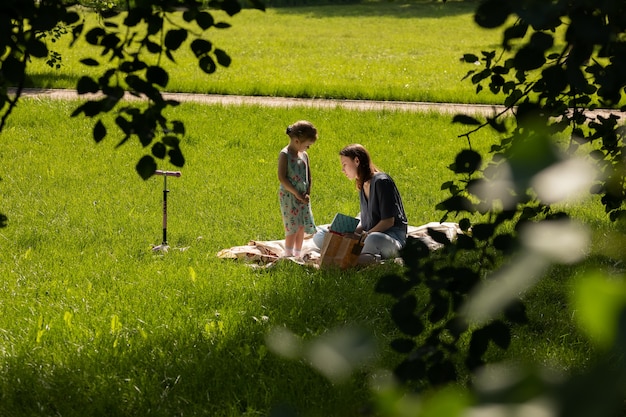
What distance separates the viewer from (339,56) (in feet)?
73.4

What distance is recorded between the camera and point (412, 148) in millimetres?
11055

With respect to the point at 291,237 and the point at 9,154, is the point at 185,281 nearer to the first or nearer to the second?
the point at 291,237

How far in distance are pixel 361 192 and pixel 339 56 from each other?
15747mm

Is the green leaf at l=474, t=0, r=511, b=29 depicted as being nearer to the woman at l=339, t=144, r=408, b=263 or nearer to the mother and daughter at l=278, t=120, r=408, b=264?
the woman at l=339, t=144, r=408, b=263

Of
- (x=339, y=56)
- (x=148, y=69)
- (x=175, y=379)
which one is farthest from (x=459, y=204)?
(x=339, y=56)

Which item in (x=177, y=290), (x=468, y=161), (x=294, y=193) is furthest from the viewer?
(x=294, y=193)

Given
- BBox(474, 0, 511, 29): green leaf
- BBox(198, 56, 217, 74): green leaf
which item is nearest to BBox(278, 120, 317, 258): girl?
BBox(198, 56, 217, 74): green leaf

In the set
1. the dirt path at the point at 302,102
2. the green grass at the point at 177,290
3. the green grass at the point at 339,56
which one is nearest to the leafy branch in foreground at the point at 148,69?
the green grass at the point at 177,290

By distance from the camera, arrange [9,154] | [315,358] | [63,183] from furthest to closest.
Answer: [9,154]
[63,183]
[315,358]

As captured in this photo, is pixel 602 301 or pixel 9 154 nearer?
pixel 602 301

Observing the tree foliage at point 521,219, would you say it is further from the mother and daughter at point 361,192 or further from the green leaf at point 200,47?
the mother and daughter at point 361,192

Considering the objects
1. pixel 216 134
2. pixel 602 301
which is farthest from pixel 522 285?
pixel 216 134

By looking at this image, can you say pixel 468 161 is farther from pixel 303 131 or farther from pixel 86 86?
pixel 303 131

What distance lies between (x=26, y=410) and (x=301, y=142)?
11.4 ft
